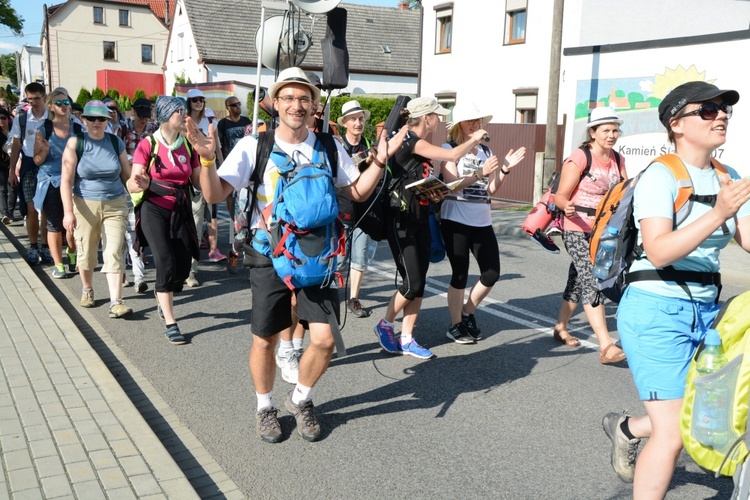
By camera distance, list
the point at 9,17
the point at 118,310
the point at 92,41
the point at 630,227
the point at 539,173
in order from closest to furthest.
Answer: the point at 630,227 → the point at 118,310 → the point at 539,173 → the point at 9,17 → the point at 92,41

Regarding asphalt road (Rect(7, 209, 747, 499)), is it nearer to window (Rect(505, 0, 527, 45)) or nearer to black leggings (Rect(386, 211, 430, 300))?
black leggings (Rect(386, 211, 430, 300))

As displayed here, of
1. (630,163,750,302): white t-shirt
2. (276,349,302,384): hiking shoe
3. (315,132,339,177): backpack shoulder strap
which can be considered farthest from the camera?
(276,349,302,384): hiking shoe

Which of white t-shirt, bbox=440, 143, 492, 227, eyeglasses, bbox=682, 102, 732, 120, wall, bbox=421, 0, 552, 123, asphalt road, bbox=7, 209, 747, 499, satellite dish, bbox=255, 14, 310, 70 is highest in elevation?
wall, bbox=421, 0, 552, 123

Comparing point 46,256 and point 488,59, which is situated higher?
point 488,59

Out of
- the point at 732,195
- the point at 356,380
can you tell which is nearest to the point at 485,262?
the point at 356,380

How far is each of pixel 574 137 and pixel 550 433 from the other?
532 inches

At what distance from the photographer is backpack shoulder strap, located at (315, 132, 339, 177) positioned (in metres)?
4.06

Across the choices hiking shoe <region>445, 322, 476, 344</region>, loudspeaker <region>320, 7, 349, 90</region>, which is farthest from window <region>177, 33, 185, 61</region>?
hiking shoe <region>445, 322, 476, 344</region>

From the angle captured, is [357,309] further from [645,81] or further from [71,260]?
[645,81]

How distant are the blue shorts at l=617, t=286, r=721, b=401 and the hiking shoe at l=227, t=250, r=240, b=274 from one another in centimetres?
623

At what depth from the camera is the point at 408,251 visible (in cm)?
548

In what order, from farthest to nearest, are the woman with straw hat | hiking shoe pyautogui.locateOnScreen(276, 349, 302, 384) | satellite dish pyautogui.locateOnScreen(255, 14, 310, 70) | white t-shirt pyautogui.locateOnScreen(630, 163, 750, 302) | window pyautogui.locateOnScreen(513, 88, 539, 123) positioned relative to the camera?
window pyautogui.locateOnScreen(513, 88, 539, 123) < satellite dish pyautogui.locateOnScreen(255, 14, 310, 70) < the woman with straw hat < hiking shoe pyautogui.locateOnScreen(276, 349, 302, 384) < white t-shirt pyautogui.locateOnScreen(630, 163, 750, 302)

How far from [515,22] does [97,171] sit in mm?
16565

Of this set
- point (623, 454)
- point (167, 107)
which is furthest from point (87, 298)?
point (623, 454)
